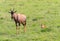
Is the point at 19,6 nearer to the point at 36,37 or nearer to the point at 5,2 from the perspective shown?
the point at 5,2

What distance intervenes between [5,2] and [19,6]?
7.17 feet

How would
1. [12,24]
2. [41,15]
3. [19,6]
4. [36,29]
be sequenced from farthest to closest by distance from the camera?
[19,6], [41,15], [12,24], [36,29]

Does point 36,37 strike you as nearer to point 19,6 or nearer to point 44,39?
point 44,39

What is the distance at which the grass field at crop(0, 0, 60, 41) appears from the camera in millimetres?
13242

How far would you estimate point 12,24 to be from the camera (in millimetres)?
16281

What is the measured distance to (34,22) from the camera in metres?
16.6

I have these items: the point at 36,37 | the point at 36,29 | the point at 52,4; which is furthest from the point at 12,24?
the point at 52,4

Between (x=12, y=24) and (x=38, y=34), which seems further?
(x=12, y=24)

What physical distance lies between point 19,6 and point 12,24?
6.20 meters

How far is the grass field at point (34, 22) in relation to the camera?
1324 cm

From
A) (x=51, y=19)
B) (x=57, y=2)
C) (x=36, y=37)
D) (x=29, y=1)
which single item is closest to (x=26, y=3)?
(x=29, y=1)

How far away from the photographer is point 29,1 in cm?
2470

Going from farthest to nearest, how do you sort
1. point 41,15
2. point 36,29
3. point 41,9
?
point 41,9
point 41,15
point 36,29

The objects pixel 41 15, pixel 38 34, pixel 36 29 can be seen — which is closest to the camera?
pixel 38 34
